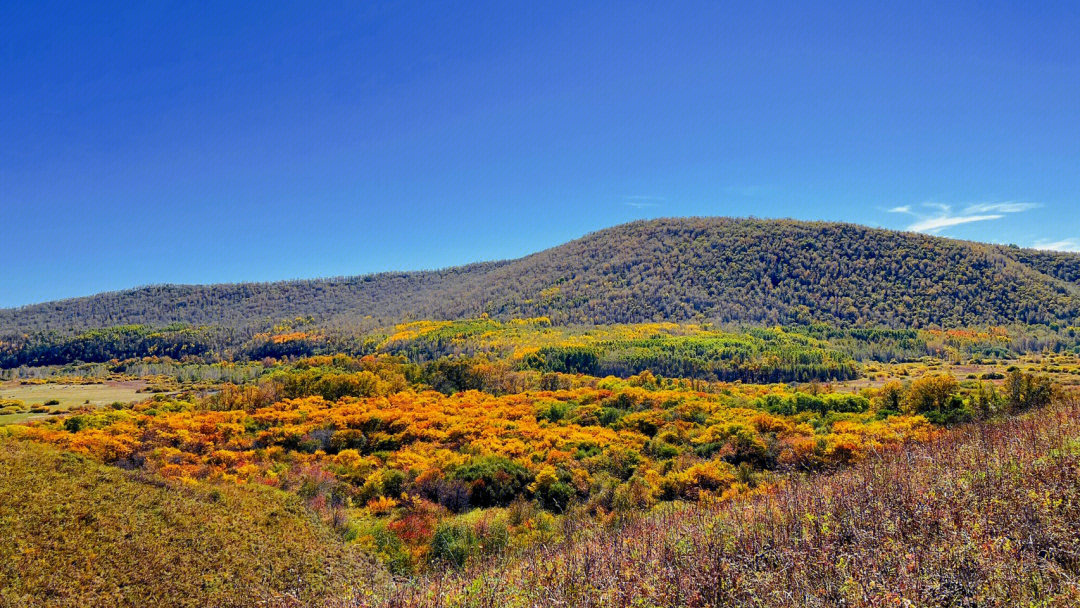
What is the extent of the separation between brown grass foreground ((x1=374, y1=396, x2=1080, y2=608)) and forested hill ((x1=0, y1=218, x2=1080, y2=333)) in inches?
4437

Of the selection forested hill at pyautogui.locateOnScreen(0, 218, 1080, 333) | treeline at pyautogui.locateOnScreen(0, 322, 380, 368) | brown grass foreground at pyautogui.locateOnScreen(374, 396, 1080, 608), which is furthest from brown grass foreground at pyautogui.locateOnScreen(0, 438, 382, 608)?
forested hill at pyautogui.locateOnScreen(0, 218, 1080, 333)

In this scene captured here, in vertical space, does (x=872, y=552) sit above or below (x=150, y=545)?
above

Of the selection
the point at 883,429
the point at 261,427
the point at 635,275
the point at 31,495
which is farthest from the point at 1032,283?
the point at 31,495

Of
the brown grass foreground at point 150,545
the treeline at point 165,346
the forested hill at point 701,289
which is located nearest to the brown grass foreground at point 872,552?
the brown grass foreground at point 150,545

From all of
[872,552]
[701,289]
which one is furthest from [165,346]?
[872,552]

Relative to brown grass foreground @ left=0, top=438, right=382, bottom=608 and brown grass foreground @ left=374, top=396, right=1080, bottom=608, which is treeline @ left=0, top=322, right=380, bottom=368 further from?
brown grass foreground @ left=374, top=396, right=1080, bottom=608

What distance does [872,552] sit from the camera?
5.41 metres

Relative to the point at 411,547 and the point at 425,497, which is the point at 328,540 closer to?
the point at 411,547

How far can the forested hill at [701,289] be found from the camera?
11050cm

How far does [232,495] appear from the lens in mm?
18750

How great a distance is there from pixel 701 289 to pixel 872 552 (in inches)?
5151

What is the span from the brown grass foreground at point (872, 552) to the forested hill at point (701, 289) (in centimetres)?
11271

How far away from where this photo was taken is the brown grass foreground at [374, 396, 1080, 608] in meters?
4.37

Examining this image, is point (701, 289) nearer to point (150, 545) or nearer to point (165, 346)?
point (150, 545)
